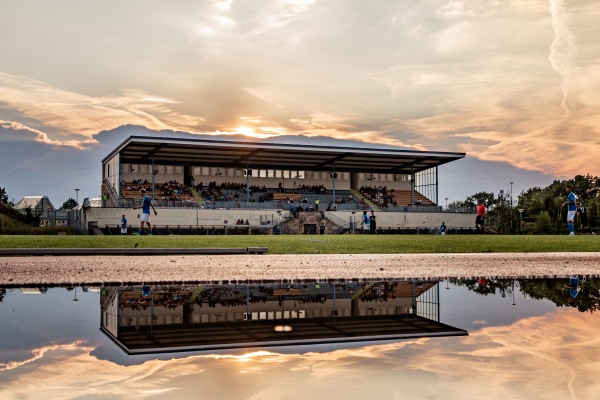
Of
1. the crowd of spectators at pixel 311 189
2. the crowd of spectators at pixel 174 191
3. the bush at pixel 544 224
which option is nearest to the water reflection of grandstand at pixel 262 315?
the bush at pixel 544 224

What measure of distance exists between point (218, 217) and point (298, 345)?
6198 cm

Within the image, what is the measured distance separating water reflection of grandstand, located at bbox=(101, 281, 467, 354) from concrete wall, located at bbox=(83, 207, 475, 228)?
55881 mm

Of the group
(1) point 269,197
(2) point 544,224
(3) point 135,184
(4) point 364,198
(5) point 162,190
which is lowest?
(2) point 544,224

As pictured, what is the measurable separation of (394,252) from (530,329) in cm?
1656

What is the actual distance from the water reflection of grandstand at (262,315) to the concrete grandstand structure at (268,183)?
5594 centimetres

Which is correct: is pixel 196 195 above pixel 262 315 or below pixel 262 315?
above

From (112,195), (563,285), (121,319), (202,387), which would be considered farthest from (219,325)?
(112,195)

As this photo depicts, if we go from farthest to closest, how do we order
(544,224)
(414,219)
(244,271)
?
(414,219)
(544,224)
(244,271)

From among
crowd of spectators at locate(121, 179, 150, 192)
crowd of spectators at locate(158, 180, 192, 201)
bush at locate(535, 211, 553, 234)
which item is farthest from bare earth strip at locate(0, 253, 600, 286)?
crowd of spectators at locate(121, 179, 150, 192)

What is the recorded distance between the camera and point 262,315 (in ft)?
23.8

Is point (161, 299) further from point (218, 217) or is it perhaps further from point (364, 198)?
point (364, 198)

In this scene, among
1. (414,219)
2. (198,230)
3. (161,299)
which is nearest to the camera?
(161,299)

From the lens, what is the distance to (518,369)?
14.9ft

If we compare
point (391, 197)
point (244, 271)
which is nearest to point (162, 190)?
point (391, 197)
